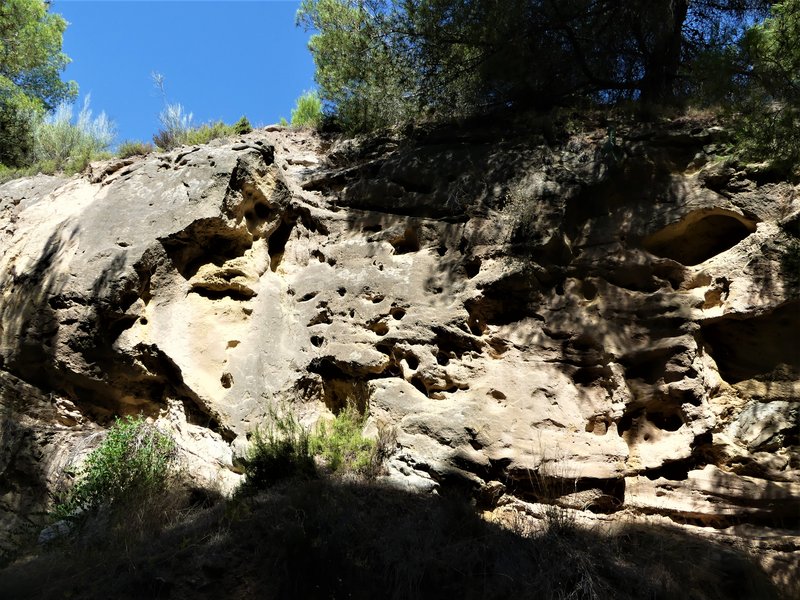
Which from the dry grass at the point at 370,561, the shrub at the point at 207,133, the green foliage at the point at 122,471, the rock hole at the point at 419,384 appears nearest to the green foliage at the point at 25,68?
the shrub at the point at 207,133

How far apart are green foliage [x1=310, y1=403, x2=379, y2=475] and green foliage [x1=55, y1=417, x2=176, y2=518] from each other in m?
1.36

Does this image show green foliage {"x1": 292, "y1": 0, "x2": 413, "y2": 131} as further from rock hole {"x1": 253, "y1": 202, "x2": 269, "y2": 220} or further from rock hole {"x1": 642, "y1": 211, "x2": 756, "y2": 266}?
rock hole {"x1": 642, "y1": 211, "x2": 756, "y2": 266}

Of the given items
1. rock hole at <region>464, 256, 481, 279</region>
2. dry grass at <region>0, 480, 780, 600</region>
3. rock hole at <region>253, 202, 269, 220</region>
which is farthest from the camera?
rock hole at <region>253, 202, 269, 220</region>

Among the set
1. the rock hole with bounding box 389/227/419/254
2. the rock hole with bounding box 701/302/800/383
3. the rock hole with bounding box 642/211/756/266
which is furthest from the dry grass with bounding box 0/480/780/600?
the rock hole with bounding box 389/227/419/254

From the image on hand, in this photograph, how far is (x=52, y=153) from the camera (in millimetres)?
11727

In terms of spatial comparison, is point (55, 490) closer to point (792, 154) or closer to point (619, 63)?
point (792, 154)

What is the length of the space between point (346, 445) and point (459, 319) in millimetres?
1654

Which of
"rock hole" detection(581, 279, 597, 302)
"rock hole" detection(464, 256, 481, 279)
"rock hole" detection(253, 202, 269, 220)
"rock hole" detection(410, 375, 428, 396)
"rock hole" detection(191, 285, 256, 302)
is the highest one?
"rock hole" detection(253, 202, 269, 220)

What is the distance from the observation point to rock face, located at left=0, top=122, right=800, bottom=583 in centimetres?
600

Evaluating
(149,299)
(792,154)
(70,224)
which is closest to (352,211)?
(149,299)

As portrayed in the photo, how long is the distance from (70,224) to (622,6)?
24.4 ft

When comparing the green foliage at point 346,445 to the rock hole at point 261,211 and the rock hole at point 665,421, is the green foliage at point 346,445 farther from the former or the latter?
the rock hole at point 261,211

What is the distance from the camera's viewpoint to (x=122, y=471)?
5977 millimetres

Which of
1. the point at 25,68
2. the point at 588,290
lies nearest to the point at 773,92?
the point at 588,290
